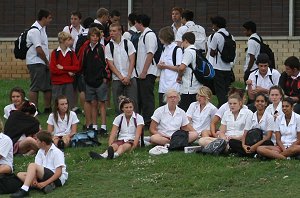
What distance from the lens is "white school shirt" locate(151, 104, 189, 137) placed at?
1862 centimetres

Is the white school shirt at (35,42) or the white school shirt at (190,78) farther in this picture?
the white school shirt at (35,42)

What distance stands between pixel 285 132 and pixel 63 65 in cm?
558

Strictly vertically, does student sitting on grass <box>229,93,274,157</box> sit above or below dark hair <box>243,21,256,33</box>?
below

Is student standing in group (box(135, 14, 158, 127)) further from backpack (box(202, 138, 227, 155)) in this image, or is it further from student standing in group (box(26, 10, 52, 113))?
backpack (box(202, 138, 227, 155))

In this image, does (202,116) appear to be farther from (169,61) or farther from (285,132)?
(285,132)

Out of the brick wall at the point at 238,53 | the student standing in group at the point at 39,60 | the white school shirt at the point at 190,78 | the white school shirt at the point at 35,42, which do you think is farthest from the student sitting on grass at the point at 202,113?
the brick wall at the point at 238,53

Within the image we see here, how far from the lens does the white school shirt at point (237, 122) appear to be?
18.0 m

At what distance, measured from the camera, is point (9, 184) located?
1609 centimetres

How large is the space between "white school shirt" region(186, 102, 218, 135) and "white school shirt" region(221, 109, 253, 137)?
0.63 meters

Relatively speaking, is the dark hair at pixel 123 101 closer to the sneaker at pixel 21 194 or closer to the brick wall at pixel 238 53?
the sneaker at pixel 21 194

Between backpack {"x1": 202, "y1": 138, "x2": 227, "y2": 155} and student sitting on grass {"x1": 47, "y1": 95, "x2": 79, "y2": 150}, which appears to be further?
student sitting on grass {"x1": 47, "y1": 95, "x2": 79, "y2": 150}

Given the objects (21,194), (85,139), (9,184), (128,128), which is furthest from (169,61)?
(21,194)

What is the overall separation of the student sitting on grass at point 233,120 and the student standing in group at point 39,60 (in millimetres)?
5336

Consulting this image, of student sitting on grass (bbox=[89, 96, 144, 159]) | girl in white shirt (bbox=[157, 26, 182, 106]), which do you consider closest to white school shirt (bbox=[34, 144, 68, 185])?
student sitting on grass (bbox=[89, 96, 144, 159])
